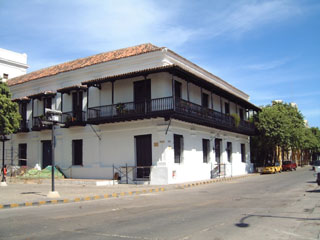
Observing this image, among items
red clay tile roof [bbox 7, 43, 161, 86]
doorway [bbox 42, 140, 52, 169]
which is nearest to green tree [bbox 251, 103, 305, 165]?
red clay tile roof [bbox 7, 43, 161, 86]

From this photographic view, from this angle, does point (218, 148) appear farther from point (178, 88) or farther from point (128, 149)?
point (128, 149)

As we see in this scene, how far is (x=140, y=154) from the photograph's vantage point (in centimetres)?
2191

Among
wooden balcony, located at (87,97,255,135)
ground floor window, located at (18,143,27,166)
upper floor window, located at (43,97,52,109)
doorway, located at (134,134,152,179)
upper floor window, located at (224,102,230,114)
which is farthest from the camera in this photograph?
upper floor window, located at (224,102,230,114)

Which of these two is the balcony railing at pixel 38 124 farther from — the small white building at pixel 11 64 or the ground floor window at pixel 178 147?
the small white building at pixel 11 64

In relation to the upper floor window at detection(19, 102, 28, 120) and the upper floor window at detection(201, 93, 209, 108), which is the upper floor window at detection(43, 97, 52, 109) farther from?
the upper floor window at detection(201, 93, 209, 108)

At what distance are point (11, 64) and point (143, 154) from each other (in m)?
24.9

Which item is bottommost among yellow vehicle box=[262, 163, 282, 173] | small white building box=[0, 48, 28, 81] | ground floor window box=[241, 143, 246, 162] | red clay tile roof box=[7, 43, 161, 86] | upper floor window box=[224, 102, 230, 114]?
yellow vehicle box=[262, 163, 282, 173]

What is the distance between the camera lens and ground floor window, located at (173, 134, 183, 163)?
72.6ft

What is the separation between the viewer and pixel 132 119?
20.9m

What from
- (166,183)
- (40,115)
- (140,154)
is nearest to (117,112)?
(140,154)

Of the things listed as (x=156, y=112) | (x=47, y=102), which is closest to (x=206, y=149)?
(x=156, y=112)

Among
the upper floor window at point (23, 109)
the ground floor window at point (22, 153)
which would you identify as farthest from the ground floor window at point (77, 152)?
the upper floor window at point (23, 109)

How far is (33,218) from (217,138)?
20643mm

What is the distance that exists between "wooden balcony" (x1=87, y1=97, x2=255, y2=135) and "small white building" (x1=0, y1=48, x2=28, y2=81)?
19483 mm
